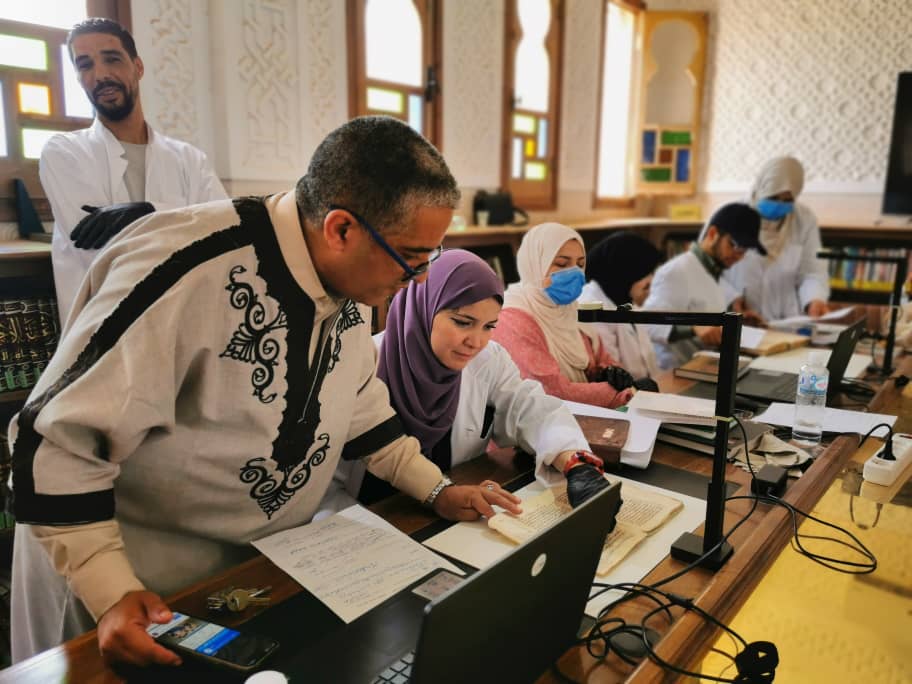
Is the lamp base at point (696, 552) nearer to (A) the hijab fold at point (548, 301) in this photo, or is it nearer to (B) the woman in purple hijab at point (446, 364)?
(B) the woman in purple hijab at point (446, 364)

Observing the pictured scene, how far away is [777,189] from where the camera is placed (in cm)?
382

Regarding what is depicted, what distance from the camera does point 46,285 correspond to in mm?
2379

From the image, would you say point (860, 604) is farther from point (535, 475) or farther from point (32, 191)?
point (32, 191)

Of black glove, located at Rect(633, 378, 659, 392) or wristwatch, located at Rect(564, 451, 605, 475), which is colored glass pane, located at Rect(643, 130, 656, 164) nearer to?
black glove, located at Rect(633, 378, 659, 392)

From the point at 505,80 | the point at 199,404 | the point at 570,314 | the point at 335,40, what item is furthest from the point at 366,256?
the point at 505,80

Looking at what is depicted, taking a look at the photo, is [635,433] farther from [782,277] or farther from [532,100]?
[532,100]

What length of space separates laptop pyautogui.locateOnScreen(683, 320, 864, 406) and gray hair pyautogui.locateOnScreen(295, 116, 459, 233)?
139 centimetres

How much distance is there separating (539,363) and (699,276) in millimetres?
1427

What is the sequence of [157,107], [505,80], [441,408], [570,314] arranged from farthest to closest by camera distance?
1. [505,80]
2. [157,107]
3. [570,314]
4. [441,408]

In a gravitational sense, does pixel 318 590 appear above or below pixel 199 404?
below

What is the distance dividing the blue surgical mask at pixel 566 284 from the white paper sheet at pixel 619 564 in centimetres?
100

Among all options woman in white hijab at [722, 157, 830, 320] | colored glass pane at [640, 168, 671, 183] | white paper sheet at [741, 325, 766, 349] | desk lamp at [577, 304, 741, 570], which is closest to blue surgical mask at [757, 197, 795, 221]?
woman in white hijab at [722, 157, 830, 320]

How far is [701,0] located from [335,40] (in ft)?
13.4

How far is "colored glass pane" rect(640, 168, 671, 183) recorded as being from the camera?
20.4 feet
